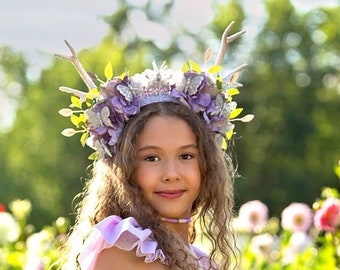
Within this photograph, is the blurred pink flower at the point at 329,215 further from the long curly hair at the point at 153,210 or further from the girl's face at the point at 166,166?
the girl's face at the point at 166,166

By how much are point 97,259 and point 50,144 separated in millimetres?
26167

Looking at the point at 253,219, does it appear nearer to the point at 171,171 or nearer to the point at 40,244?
the point at 40,244

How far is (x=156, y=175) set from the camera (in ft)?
10.4

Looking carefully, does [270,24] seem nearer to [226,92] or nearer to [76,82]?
[76,82]

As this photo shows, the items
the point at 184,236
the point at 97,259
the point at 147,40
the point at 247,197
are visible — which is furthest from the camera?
the point at 147,40

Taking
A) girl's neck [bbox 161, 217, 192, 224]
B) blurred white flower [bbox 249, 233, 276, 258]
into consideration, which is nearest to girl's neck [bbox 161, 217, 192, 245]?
girl's neck [bbox 161, 217, 192, 224]

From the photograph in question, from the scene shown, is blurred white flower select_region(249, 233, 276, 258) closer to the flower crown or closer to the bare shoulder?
the flower crown

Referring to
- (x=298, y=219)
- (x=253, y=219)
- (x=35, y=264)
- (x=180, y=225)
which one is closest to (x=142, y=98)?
(x=180, y=225)

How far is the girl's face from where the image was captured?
3.19 meters

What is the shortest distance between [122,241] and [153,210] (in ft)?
0.53

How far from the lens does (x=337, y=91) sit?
28469 millimetres

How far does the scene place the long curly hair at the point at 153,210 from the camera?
10.5ft

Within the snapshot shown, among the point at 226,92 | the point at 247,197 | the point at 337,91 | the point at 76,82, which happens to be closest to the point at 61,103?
the point at 76,82

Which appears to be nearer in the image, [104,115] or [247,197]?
[104,115]
